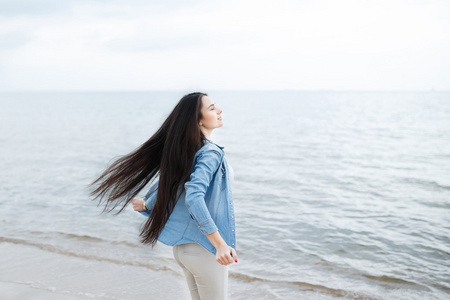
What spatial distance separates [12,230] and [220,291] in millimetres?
6167

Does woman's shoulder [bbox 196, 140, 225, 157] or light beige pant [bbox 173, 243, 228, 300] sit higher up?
woman's shoulder [bbox 196, 140, 225, 157]

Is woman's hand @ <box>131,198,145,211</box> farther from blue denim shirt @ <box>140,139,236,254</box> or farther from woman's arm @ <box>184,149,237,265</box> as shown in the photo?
woman's arm @ <box>184,149,237,265</box>

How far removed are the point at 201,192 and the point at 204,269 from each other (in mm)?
500

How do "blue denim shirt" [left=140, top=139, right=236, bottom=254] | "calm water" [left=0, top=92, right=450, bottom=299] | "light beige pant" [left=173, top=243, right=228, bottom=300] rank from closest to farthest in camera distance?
"blue denim shirt" [left=140, top=139, right=236, bottom=254] → "light beige pant" [left=173, top=243, right=228, bottom=300] → "calm water" [left=0, top=92, right=450, bottom=299]

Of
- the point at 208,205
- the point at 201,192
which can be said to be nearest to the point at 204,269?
the point at 208,205

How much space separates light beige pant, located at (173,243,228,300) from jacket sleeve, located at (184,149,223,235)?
0.25 meters

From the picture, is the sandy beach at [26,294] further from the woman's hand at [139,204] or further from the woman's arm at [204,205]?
the woman's arm at [204,205]

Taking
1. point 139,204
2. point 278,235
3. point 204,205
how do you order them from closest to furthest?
point 204,205, point 139,204, point 278,235

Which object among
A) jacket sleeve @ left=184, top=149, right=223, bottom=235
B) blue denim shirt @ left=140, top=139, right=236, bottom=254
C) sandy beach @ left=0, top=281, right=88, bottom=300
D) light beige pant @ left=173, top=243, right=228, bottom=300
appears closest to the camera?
jacket sleeve @ left=184, top=149, right=223, bottom=235

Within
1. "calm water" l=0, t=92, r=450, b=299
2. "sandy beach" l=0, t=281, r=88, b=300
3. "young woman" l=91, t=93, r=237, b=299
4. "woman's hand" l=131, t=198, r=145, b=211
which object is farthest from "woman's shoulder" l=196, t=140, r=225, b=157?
"sandy beach" l=0, t=281, r=88, b=300

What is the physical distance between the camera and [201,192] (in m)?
2.16

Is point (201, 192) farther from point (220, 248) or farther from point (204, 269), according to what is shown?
point (204, 269)

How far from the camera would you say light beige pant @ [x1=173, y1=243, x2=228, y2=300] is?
2363 millimetres

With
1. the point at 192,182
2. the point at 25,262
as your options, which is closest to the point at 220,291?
the point at 192,182
